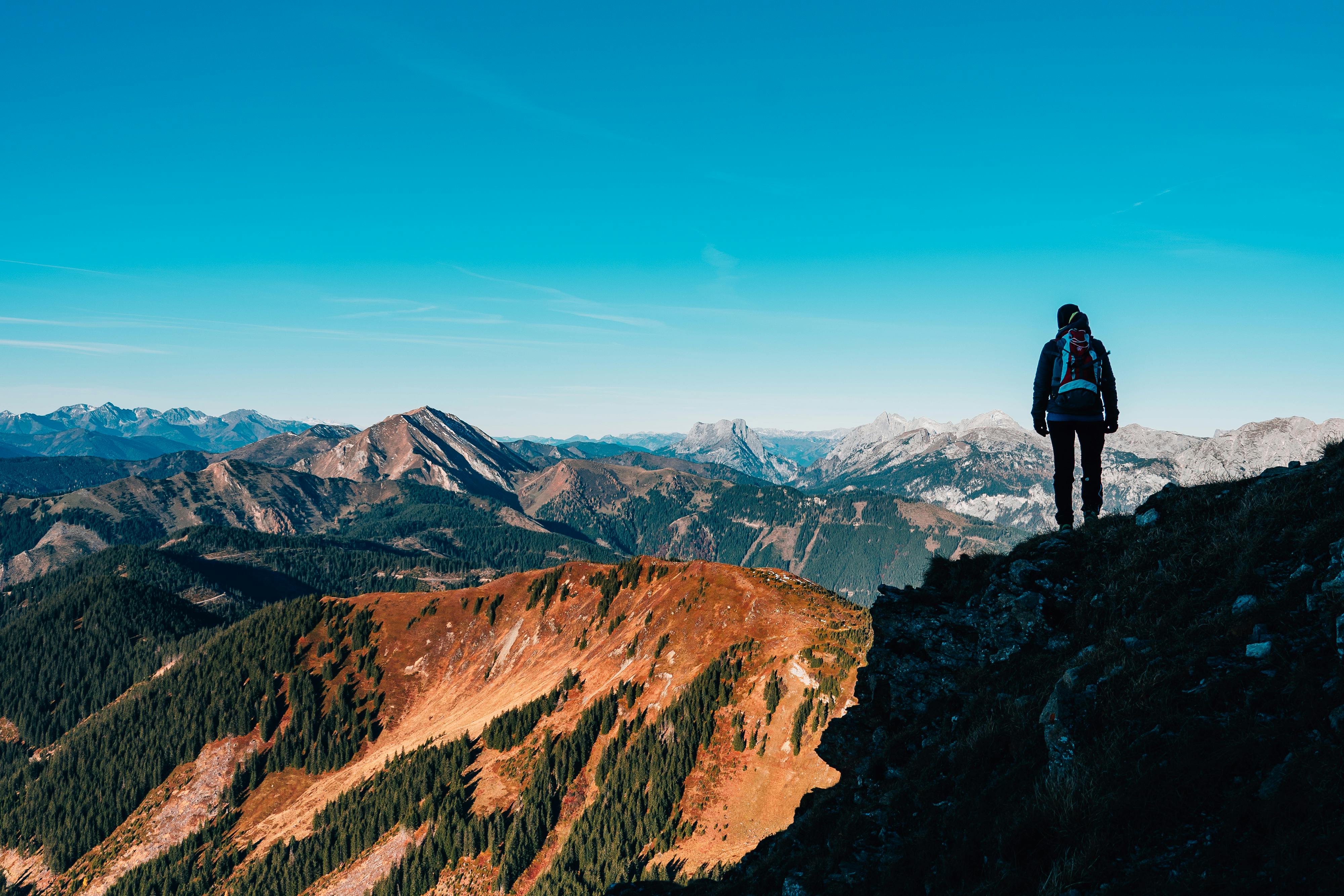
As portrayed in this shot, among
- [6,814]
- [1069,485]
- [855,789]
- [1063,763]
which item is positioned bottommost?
[6,814]

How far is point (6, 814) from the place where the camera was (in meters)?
175

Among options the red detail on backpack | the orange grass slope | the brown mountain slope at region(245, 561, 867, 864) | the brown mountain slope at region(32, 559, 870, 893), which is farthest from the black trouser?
the brown mountain slope at region(245, 561, 867, 864)

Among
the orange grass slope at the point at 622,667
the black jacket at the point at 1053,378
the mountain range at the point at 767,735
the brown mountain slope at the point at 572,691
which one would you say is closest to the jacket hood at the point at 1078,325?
the black jacket at the point at 1053,378

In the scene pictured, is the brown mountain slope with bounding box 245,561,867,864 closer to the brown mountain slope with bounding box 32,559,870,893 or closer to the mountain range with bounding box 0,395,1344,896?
the brown mountain slope with bounding box 32,559,870,893

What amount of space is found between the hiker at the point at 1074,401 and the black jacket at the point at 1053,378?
16mm

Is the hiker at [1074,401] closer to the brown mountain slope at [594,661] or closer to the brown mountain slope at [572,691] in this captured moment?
the brown mountain slope at [572,691]

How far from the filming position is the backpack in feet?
68.3

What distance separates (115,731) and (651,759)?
18603 centimetres

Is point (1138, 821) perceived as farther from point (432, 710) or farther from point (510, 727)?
point (432, 710)

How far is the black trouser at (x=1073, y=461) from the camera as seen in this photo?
69.2ft

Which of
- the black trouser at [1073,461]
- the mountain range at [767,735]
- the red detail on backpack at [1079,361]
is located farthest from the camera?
the black trouser at [1073,461]

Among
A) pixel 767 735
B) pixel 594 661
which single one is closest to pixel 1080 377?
pixel 767 735

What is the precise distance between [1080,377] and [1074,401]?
0.85 metres

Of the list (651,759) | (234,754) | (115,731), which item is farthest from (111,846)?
(651,759)
